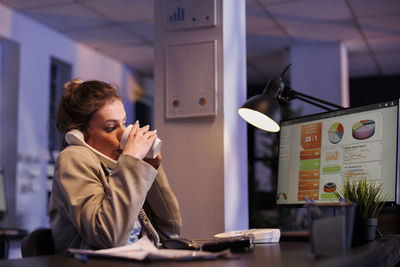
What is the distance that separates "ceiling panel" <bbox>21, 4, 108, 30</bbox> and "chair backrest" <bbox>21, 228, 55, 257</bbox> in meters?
3.71

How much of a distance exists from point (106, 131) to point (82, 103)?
0.12 meters

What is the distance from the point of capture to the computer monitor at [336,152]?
1693 millimetres

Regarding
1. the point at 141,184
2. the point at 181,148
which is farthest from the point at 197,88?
the point at 141,184

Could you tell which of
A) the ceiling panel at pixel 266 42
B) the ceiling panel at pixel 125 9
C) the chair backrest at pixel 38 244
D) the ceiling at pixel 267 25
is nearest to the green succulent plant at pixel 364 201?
the chair backrest at pixel 38 244

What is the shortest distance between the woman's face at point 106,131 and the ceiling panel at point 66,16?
338 centimetres

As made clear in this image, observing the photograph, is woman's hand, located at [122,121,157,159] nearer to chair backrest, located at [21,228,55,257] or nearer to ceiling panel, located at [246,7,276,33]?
chair backrest, located at [21,228,55,257]

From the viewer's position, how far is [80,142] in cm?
160

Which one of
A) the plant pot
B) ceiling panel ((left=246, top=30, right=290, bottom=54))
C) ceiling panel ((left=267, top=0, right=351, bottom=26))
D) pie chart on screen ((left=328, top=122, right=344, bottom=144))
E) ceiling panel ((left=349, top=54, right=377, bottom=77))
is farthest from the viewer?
ceiling panel ((left=349, top=54, right=377, bottom=77))

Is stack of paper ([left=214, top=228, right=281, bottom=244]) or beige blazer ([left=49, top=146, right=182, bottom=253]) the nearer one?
beige blazer ([left=49, top=146, right=182, bottom=253])

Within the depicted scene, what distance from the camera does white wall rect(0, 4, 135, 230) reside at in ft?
16.3

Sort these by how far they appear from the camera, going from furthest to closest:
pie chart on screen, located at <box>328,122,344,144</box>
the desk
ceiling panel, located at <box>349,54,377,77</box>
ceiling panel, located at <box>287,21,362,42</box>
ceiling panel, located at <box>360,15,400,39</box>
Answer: ceiling panel, located at <box>349,54,377,77</box>, ceiling panel, located at <box>287,21,362,42</box>, ceiling panel, located at <box>360,15,400,39</box>, pie chart on screen, located at <box>328,122,344,144</box>, the desk

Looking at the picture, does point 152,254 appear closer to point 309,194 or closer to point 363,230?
point 363,230

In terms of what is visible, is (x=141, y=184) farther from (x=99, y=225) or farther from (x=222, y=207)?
(x=222, y=207)

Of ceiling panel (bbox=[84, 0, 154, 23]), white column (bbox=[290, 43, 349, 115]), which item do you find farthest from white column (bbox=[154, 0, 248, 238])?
white column (bbox=[290, 43, 349, 115])
